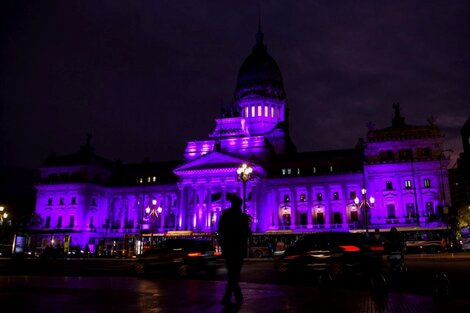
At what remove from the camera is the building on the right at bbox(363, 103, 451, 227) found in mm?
61812

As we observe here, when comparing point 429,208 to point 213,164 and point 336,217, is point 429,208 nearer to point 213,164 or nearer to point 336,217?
point 336,217

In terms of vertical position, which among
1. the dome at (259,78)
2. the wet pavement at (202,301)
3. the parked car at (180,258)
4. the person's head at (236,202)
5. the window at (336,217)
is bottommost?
the wet pavement at (202,301)

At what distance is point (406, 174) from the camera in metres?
64.0

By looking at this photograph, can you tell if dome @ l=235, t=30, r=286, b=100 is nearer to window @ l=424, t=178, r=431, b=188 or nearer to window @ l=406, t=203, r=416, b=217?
window @ l=424, t=178, r=431, b=188

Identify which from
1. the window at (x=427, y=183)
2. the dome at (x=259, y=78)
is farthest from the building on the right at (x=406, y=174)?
the dome at (x=259, y=78)

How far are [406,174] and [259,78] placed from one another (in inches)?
1572

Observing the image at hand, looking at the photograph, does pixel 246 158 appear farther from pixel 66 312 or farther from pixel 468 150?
pixel 66 312

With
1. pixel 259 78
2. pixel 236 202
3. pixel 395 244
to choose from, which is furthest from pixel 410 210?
pixel 236 202

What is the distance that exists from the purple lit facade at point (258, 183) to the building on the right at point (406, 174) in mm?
144

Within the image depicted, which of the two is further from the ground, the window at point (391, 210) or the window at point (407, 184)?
the window at point (407, 184)

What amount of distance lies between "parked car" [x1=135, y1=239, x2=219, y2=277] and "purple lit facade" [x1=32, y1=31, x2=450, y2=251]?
1383 inches

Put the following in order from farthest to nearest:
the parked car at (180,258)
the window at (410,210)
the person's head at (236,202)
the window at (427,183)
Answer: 1. the window at (427,183)
2. the window at (410,210)
3. the parked car at (180,258)
4. the person's head at (236,202)

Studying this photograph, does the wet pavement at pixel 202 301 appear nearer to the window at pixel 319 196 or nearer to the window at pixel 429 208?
the window at pixel 429 208

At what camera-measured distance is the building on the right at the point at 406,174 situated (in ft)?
203
